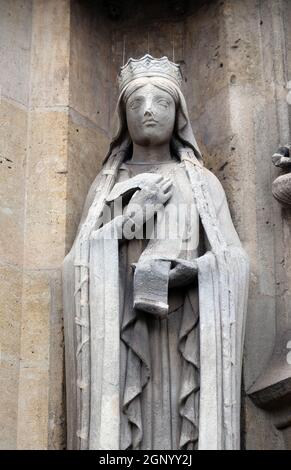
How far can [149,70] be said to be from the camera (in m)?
6.54

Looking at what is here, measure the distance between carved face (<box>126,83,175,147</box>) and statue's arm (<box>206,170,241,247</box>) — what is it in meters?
0.30

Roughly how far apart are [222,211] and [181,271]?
535 mm

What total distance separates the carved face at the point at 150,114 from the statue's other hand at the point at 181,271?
782 millimetres

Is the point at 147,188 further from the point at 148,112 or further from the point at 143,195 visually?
the point at 148,112

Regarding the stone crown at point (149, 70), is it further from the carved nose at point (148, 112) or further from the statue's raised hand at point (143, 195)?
the statue's raised hand at point (143, 195)

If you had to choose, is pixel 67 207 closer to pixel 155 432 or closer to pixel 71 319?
pixel 71 319

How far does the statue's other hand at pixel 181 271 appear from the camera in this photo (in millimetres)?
5938

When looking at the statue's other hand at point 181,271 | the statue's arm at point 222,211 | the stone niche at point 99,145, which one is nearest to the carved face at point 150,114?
the statue's arm at point 222,211

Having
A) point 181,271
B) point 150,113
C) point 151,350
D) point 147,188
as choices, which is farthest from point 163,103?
point 151,350

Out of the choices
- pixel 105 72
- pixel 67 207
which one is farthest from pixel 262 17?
pixel 67 207

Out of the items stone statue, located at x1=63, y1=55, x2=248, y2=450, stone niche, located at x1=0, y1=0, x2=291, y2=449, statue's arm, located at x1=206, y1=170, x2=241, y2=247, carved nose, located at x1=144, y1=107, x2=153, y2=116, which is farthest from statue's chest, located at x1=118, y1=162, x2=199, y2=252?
stone niche, located at x1=0, y1=0, x2=291, y2=449

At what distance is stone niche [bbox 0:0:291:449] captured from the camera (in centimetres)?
628

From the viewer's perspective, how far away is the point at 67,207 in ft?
21.7

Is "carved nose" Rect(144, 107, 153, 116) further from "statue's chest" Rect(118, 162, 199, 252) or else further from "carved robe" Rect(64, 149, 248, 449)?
"carved robe" Rect(64, 149, 248, 449)
